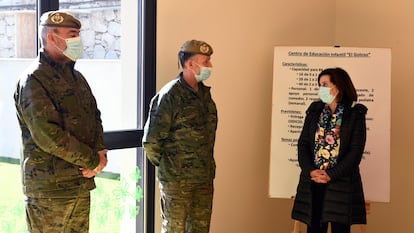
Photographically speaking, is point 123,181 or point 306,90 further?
point 306,90

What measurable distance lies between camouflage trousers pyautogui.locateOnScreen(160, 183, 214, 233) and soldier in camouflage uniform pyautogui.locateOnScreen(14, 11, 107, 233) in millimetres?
554

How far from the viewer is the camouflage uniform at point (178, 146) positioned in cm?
266

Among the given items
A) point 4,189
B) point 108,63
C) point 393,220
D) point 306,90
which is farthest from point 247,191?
point 4,189

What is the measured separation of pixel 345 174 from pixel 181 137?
3.16 feet

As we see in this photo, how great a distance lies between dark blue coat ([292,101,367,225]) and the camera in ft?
9.51

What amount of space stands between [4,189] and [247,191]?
71.9 inches

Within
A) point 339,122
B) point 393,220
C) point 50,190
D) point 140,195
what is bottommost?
point 393,220

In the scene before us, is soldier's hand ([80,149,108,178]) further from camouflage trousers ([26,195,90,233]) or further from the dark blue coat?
the dark blue coat

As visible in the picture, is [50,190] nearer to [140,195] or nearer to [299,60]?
[140,195]

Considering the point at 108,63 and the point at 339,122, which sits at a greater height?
the point at 108,63

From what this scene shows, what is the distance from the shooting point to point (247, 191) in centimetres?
392

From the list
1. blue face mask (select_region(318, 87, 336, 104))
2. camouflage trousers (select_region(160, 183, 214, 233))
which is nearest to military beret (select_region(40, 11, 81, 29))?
camouflage trousers (select_region(160, 183, 214, 233))

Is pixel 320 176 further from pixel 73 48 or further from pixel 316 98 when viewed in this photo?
pixel 73 48

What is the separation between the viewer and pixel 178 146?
2674mm
